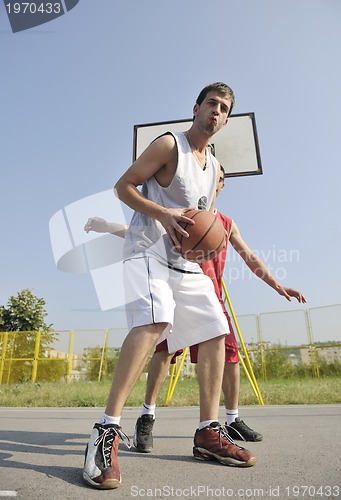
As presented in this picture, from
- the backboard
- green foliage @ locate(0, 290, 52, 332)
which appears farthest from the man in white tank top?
green foliage @ locate(0, 290, 52, 332)

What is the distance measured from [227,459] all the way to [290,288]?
4.27ft

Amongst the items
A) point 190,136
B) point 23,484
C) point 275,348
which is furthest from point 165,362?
point 275,348

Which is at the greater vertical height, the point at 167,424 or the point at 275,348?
the point at 275,348

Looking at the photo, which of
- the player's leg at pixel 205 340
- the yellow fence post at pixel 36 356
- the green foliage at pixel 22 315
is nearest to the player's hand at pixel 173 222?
the player's leg at pixel 205 340

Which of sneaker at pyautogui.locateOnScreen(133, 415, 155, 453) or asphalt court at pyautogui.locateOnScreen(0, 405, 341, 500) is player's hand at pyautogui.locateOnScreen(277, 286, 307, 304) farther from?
sneaker at pyautogui.locateOnScreen(133, 415, 155, 453)

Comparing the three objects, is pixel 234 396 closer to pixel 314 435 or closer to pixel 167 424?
pixel 314 435

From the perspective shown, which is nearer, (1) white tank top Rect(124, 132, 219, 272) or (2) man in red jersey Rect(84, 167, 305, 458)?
(1) white tank top Rect(124, 132, 219, 272)

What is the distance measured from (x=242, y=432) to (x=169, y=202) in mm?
1490

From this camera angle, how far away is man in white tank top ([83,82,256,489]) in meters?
1.77

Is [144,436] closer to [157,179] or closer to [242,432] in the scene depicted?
[242,432]

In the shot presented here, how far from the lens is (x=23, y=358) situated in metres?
14.8
